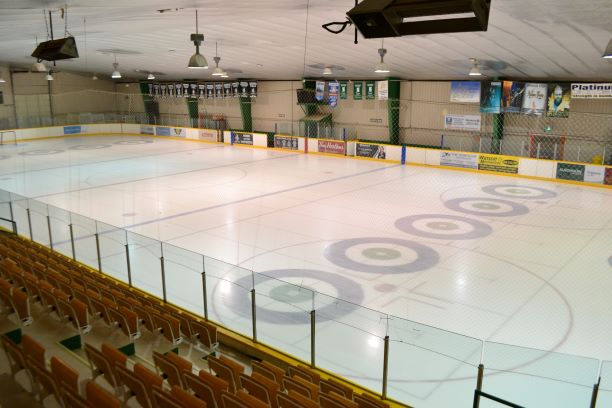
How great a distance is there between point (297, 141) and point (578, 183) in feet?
53.0

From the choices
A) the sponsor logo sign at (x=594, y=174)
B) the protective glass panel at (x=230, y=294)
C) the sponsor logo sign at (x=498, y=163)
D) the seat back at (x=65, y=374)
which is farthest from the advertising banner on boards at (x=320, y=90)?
the seat back at (x=65, y=374)

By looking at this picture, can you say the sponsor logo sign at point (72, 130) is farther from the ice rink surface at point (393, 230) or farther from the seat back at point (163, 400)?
the seat back at point (163, 400)

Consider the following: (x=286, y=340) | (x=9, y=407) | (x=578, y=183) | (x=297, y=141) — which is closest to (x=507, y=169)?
(x=578, y=183)

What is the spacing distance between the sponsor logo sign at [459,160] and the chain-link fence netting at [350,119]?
2.04ft

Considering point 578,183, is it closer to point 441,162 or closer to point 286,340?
point 441,162

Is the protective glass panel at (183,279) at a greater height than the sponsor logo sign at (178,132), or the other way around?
the sponsor logo sign at (178,132)

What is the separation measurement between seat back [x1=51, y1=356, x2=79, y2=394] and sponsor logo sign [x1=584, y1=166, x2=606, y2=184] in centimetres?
2145

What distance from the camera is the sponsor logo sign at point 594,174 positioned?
20625 mm

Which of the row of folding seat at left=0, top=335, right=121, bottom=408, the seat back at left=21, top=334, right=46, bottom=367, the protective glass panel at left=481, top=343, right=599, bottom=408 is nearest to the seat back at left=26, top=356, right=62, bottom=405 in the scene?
the row of folding seat at left=0, top=335, right=121, bottom=408

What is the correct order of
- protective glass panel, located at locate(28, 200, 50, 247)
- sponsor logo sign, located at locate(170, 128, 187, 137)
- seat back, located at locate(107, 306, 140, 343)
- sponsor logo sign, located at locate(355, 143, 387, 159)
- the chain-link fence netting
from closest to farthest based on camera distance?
seat back, located at locate(107, 306, 140, 343) → protective glass panel, located at locate(28, 200, 50, 247) → the chain-link fence netting → sponsor logo sign, located at locate(355, 143, 387, 159) → sponsor logo sign, located at locate(170, 128, 187, 137)

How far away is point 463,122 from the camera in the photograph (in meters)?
25.1

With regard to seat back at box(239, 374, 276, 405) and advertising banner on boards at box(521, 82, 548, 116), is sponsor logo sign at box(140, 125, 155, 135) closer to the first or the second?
advertising banner on boards at box(521, 82, 548, 116)

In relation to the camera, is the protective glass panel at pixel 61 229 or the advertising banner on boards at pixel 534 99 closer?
the protective glass panel at pixel 61 229

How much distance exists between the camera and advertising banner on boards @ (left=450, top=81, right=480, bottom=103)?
78.3ft
